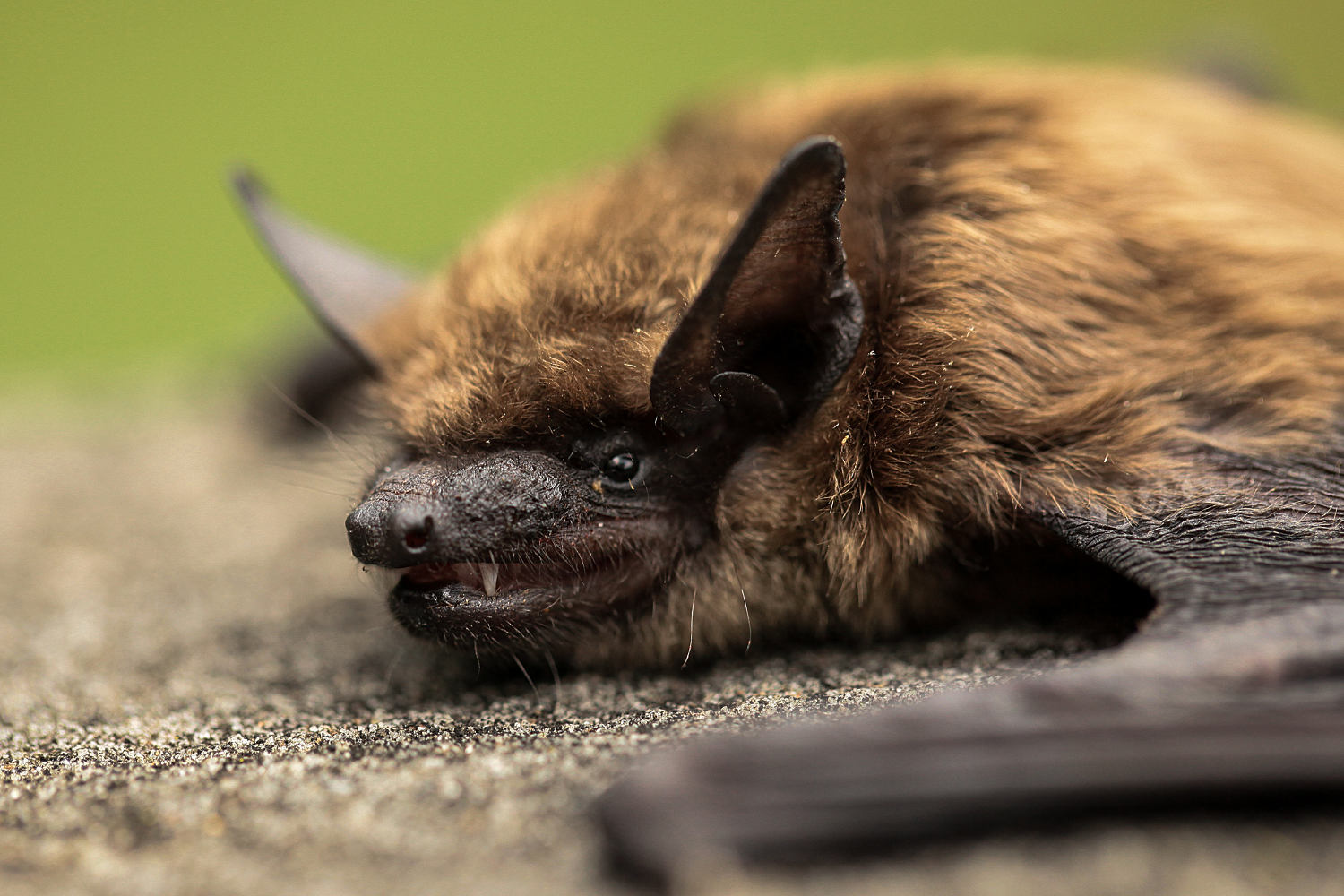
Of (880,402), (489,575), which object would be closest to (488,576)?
(489,575)

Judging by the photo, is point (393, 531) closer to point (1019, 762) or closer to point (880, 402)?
point (880, 402)

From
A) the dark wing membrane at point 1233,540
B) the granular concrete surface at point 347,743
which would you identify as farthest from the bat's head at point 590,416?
the dark wing membrane at point 1233,540

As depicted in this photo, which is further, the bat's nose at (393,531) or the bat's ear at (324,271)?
the bat's ear at (324,271)

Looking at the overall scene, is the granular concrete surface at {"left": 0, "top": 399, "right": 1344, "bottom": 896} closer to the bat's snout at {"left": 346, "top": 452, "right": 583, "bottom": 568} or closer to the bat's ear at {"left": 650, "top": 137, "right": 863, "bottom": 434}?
the bat's snout at {"left": 346, "top": 452, "right": 583, "bottom": 568}

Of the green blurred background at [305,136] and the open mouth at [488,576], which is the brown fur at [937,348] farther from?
the green blurred background at [305,136]

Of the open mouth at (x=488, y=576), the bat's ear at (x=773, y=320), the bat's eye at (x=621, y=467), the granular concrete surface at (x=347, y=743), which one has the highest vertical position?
the bat's ear at (x=773, y=320)

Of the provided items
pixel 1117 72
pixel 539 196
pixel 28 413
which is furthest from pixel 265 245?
pixel 28 413
